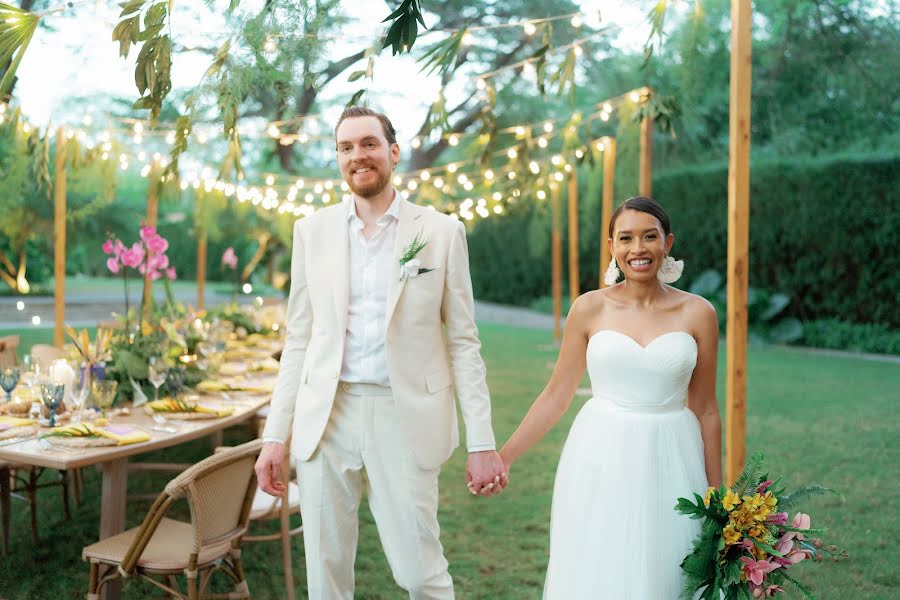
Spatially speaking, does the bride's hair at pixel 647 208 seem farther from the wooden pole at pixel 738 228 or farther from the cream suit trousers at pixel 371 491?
the wooden pole at pixel 738 228

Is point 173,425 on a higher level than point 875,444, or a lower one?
higher

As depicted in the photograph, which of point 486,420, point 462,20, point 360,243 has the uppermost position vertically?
point 462,20

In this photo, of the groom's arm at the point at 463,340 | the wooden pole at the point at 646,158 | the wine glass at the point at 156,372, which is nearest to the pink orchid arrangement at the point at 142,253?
the wine glass at the point at 156,372

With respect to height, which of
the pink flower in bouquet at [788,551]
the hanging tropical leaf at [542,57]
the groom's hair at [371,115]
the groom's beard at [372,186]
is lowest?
the pink flower in bouquet at [788,551]

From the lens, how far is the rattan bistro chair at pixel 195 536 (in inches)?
109

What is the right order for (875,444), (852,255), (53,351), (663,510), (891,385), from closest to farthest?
(663,510) < (53,351) < (875,444) < (891,385) < (852,255)

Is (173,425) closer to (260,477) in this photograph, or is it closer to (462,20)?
(260,477)

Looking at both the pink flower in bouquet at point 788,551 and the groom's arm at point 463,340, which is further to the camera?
the groom's arm at point 463,340

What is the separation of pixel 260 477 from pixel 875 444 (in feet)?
18.5

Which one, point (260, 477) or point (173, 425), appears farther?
point (173, 425)

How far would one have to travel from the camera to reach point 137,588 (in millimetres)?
3824

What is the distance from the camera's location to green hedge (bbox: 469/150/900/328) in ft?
38.7

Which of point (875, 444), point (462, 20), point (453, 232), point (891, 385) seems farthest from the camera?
point (462, 20)

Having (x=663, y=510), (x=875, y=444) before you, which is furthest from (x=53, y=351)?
(x=875, y=444)
